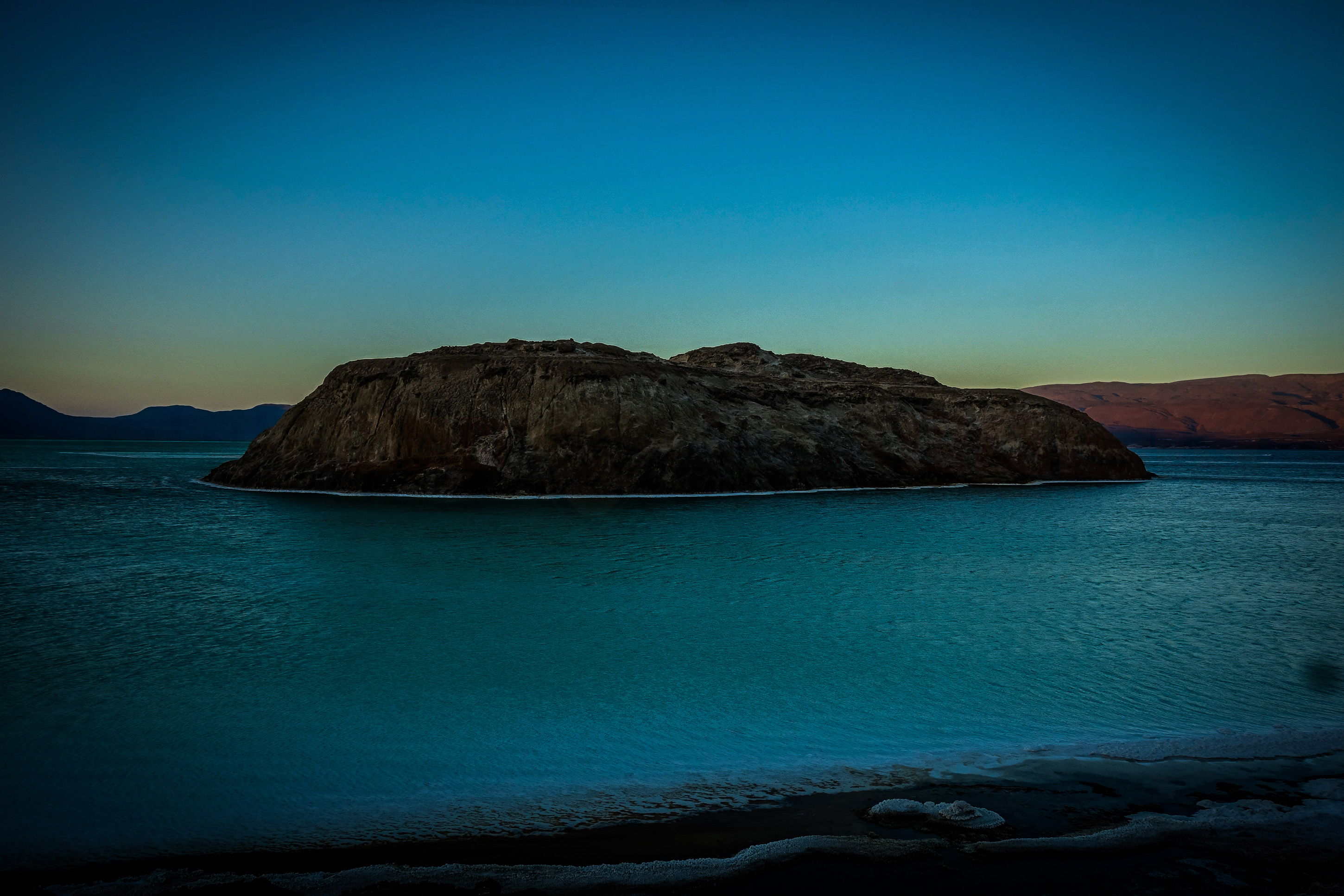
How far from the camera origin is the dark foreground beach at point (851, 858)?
6418 millimetres

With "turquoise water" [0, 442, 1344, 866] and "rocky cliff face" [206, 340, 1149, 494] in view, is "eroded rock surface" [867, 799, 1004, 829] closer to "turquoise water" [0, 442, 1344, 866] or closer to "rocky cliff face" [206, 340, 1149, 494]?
"turquoise water" [0, 442, 1344, 866]

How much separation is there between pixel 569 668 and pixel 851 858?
777 centimetres

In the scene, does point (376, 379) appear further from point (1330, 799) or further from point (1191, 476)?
point (1191, 476)

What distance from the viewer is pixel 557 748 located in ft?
32.9

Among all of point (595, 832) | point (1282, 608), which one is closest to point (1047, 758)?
point (595, 832)

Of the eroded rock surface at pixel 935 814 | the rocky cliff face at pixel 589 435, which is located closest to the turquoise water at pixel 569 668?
the eroded rock surface at pixel 935 814

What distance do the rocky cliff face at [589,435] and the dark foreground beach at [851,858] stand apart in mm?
47299

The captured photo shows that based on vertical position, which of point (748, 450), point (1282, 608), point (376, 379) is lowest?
point (1282, 608)

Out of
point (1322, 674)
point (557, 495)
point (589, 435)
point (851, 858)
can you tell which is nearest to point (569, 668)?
point (851, 858)

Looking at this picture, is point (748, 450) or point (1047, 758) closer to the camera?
point (1047, 758)

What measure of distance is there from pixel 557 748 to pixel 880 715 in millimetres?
4826

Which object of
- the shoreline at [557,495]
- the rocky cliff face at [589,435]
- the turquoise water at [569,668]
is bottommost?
the turquoise water at [569,668]

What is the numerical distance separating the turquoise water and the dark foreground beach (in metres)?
0.48

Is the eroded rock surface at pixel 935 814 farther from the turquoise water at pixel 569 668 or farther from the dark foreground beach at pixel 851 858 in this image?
the turquoise water at pixel 569 668
